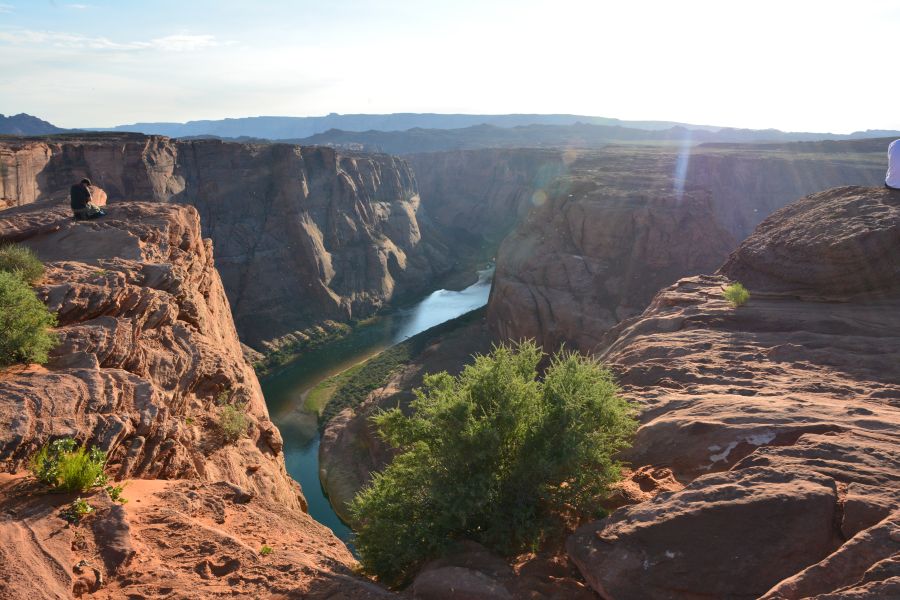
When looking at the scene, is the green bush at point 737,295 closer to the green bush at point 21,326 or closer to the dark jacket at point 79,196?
the green bush at point 21,326

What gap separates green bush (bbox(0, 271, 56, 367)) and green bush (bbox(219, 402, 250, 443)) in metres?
3.95

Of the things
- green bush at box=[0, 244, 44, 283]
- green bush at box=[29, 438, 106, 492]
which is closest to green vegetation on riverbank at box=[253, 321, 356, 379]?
green bush at box=[0, 244, 44, 283]

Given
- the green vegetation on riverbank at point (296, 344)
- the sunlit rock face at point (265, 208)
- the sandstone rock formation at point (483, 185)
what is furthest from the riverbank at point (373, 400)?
the sandstone rock formation at point (483, 185)

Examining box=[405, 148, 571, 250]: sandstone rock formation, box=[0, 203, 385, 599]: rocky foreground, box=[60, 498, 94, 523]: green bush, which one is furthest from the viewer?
box=[405, 148, 571, 250]: sandstone rock formation

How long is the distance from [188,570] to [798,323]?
1353 cm

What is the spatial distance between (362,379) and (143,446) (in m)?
32.6

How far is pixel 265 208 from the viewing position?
190ft

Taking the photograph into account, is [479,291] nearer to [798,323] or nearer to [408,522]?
[798,323]

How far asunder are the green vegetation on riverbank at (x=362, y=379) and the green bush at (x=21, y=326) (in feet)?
86.9

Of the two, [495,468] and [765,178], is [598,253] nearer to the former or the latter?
[765,178]

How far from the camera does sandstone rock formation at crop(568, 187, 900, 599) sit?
20.2 feet

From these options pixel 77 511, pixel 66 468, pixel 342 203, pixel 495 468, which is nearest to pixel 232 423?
pixel 66 468

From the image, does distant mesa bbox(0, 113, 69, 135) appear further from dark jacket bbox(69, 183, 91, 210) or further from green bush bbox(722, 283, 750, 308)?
green bush bbox(722, 283, 750, 308)

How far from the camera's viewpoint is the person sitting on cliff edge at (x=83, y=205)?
17.0 meters
